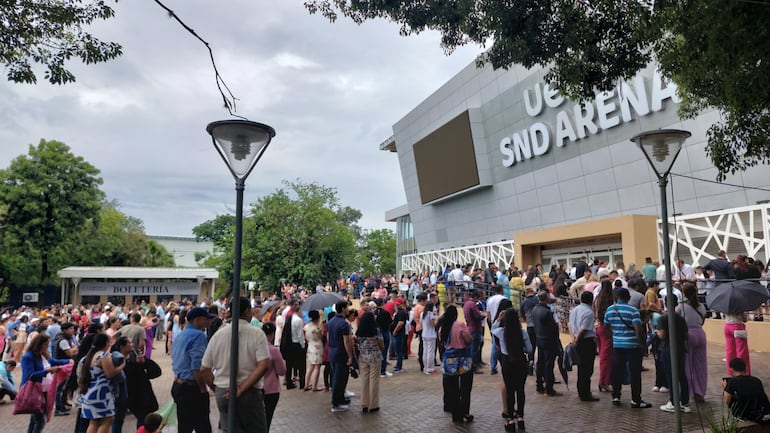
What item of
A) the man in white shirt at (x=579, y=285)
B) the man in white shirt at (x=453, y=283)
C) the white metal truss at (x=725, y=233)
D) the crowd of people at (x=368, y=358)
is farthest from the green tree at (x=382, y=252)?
the crowd of people at (x=368, y=358)

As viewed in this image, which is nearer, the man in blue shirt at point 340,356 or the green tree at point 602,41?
the green tree at point 602,41

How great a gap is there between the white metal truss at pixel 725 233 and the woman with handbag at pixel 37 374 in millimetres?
15627

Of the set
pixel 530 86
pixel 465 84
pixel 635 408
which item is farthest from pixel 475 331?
pixel 465 84

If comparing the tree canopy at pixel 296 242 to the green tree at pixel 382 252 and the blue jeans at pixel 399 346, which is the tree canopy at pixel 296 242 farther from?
the green tree at pixel 382 252

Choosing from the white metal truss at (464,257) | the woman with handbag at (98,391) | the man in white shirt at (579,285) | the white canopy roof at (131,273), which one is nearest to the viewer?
the woman with handbag at (98,391)

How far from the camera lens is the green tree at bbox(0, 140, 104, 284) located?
36.0 metres

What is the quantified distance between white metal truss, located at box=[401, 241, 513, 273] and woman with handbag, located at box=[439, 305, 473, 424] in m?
22.1

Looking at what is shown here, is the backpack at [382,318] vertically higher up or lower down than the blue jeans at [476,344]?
higher up

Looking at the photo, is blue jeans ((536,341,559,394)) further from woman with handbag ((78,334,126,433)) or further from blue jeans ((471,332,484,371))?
woman with handbag ((78,334,126,433))

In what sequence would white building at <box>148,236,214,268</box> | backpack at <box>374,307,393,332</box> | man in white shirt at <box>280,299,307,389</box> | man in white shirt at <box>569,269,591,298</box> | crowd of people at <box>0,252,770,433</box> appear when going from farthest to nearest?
white building at <box>148,236,214,268</box>, man in white shirt at <box>569,269,591,298</box>, man in white shirt at <box>280,299,307,389</box>, backpack at <box>374,307,393,332</box>, crowd of people at <box>0,252,770,433</box>

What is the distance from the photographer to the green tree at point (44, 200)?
Answer: 3603cm

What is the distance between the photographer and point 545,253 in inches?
1046

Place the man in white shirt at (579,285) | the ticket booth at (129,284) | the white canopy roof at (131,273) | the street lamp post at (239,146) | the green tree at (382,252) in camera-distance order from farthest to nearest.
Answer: the green tree at (382,252) → the ticket booth at (129,284) → the white canopy roof at (131,273) → the man in white shirt at (579,285) → the street lamp post at (239,146)

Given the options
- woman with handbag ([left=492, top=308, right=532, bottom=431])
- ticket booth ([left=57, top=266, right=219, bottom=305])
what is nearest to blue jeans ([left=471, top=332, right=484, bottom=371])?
woman with handbag ([left=492, top=308, right=532, bottom=431])
